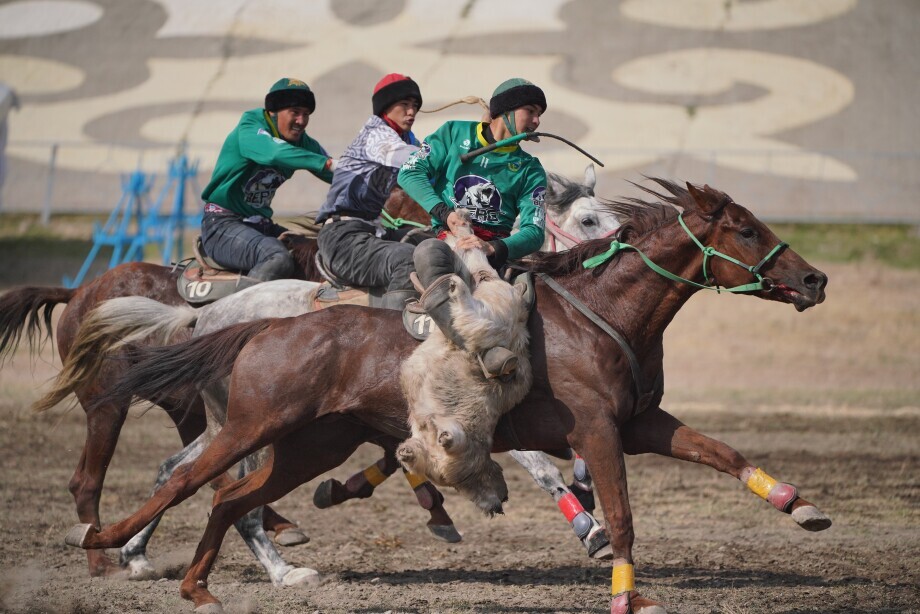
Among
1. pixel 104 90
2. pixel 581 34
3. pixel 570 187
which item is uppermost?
pixel 570 187

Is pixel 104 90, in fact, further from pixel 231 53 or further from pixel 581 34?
pixel 581 34

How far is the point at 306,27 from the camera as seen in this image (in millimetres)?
28578

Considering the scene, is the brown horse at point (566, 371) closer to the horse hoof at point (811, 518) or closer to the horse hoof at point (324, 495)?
Answer: the horse hoof at point (811, 518)

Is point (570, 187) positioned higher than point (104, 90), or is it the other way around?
point (570, 187)

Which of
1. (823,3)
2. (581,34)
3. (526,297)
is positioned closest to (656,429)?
(526,297)

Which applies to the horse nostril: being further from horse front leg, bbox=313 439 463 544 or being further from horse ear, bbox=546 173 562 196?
horse ear, bbox=546 173 562 196

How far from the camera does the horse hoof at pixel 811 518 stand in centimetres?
489

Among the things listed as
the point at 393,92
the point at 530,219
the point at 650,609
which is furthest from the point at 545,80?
the point at 650,609

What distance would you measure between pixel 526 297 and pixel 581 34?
2343 centimetres

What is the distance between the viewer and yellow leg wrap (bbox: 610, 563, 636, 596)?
4.96 metres

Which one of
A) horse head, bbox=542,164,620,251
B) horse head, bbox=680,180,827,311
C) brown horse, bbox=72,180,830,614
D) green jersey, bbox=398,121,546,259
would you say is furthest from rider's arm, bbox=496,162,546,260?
horse head, bbox=542,164,620,251

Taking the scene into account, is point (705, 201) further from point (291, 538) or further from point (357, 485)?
point (291, 538)

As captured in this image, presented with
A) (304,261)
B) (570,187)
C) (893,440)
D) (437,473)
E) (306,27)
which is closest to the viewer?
(437,473)

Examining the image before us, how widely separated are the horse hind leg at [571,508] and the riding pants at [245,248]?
186 centimetres
